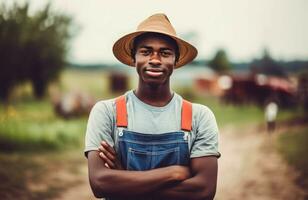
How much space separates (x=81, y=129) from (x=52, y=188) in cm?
103

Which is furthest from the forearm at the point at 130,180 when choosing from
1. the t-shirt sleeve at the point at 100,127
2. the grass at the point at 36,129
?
the grass at the point at 36,129

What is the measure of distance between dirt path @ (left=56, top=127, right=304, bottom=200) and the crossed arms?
2.99 metres

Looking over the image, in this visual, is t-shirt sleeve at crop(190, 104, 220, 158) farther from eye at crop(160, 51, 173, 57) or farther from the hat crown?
the hat crown

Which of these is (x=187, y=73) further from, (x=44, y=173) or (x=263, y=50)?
(x=44, y=173)

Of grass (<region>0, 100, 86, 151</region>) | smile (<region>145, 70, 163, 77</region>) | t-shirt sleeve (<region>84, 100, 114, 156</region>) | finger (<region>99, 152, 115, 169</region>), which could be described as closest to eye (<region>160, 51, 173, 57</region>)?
smile (<region>145, 70, 163, 77</region>)

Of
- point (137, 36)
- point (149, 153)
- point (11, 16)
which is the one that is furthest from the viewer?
point (11, 16)

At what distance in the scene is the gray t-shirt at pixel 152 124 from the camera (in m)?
2.09

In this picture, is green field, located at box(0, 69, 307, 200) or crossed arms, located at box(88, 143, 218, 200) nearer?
crossed arms, located at box(88, 143, 218, 200)

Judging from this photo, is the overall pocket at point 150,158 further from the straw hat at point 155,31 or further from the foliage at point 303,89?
the foliage at point 303,89

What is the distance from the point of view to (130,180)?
2.01 m

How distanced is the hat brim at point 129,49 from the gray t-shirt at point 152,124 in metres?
0.33

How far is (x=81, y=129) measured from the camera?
5.82 meters

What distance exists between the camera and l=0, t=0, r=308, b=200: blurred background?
18.0 feet

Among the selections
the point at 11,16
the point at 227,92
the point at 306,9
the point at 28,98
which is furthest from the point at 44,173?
the point at 306,9
